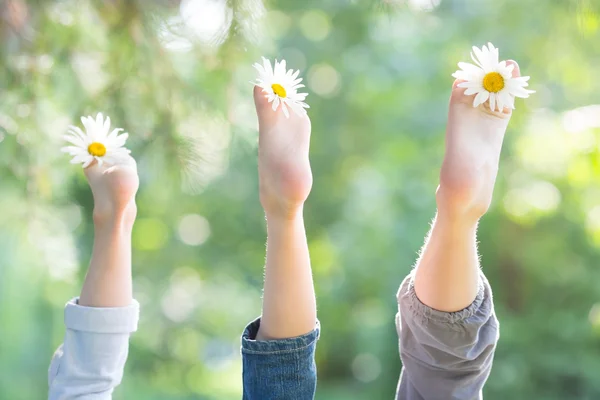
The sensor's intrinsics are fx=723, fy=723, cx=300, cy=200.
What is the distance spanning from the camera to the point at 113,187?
85 cm

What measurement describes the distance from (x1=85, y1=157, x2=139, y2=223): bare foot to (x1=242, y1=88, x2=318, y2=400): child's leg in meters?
0.21

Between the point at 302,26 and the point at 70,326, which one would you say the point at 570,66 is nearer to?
the point at 302,26

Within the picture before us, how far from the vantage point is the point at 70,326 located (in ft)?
2.89

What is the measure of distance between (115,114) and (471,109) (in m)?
0.73

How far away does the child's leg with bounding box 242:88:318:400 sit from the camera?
27.9 inches

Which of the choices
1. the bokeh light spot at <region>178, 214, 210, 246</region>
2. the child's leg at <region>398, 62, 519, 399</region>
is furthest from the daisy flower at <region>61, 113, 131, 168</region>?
the bokeh light spot at <region>178, 214, 210, 246</region>

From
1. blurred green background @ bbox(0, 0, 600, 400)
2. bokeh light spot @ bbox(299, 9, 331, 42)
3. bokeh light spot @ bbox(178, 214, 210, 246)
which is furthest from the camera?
bokeh light spot @ bbox(178, 214, 210, 246)

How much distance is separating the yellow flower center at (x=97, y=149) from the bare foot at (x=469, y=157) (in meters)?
0.42

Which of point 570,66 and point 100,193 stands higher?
point 570,66

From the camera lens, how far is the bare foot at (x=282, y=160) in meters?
0.69

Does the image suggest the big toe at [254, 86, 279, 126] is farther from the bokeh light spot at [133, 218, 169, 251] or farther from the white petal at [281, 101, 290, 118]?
the bokeh light spot at [133, 218, 169, 251]

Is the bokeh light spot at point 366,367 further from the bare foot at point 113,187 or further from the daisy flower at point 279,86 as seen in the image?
the daisy flower at point 279,86

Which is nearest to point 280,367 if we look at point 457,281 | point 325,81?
point 457,281

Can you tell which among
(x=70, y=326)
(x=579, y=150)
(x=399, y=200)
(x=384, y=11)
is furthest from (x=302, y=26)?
(x=70, y=326)
